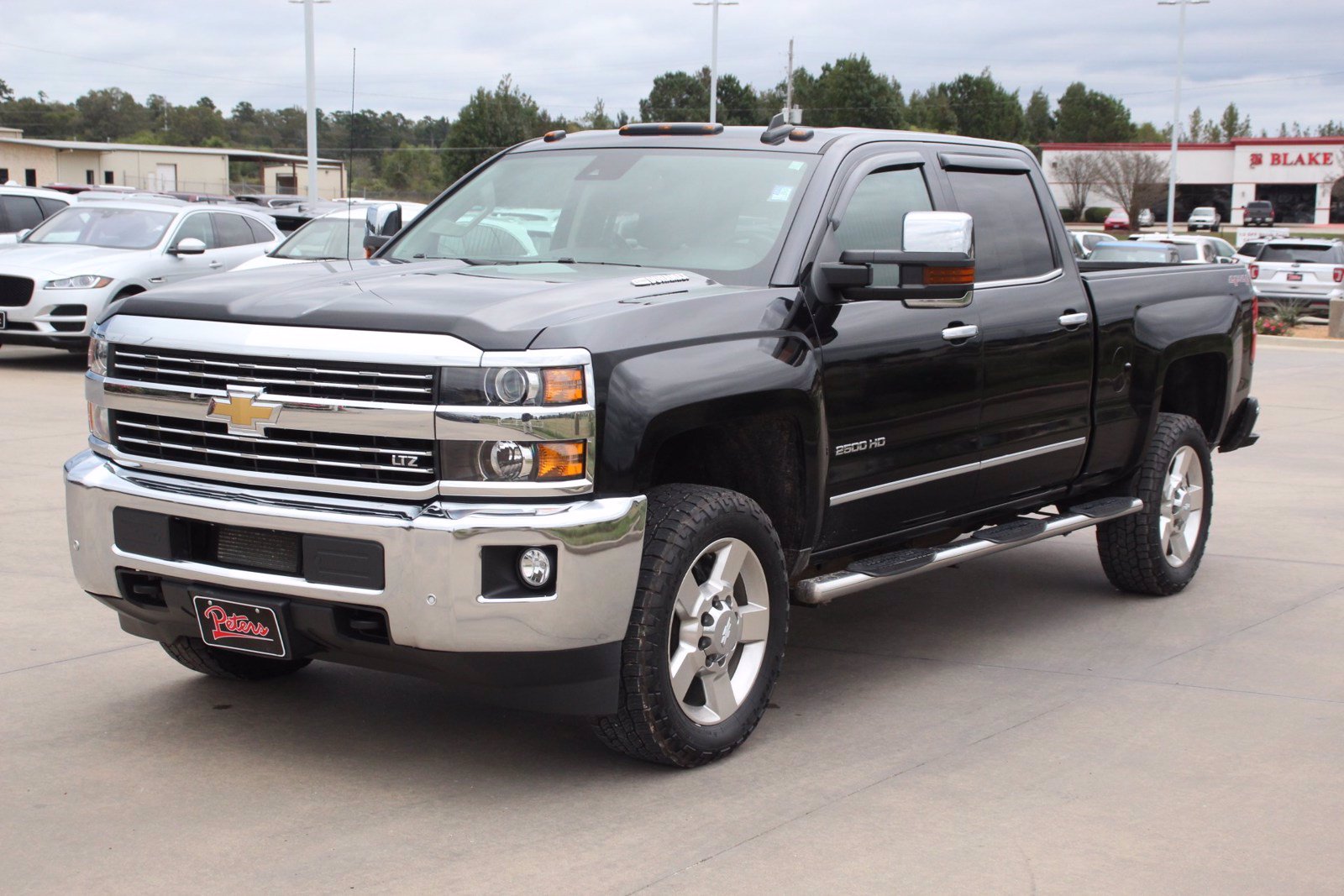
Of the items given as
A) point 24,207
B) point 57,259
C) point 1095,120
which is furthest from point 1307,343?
point 1095,120

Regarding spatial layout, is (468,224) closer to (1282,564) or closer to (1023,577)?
(1023,577)

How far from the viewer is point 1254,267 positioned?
27438 millimetres

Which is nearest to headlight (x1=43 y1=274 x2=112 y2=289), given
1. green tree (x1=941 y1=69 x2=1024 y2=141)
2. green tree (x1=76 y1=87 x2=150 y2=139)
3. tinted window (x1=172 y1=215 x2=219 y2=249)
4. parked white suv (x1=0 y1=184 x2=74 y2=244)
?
tinted window (x1=172 y1=215 x2=219 y2=249)

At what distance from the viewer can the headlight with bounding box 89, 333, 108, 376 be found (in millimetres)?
4648

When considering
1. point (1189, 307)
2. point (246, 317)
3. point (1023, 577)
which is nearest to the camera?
point (246, 317)

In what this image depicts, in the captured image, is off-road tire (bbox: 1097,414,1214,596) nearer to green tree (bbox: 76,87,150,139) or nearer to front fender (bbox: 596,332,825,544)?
front fender (bbox: 596,332,825,544)

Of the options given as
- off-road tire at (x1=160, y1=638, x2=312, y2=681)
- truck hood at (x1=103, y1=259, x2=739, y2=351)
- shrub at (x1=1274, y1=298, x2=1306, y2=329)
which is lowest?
shrub at (x1=1274, y1=298, x2=1306, y2=329)

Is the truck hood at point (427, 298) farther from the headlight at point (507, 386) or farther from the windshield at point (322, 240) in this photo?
the windshield at point (322, 240)

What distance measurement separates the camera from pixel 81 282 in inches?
607

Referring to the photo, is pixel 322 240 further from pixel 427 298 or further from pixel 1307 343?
pixel 1307 343

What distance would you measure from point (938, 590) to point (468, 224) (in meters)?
2.93

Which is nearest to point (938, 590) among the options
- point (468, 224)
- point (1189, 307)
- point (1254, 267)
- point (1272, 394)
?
point (1189, 307)

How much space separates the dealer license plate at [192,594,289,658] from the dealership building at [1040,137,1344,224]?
77.4 metres

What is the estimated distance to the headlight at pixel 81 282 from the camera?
601 inches
